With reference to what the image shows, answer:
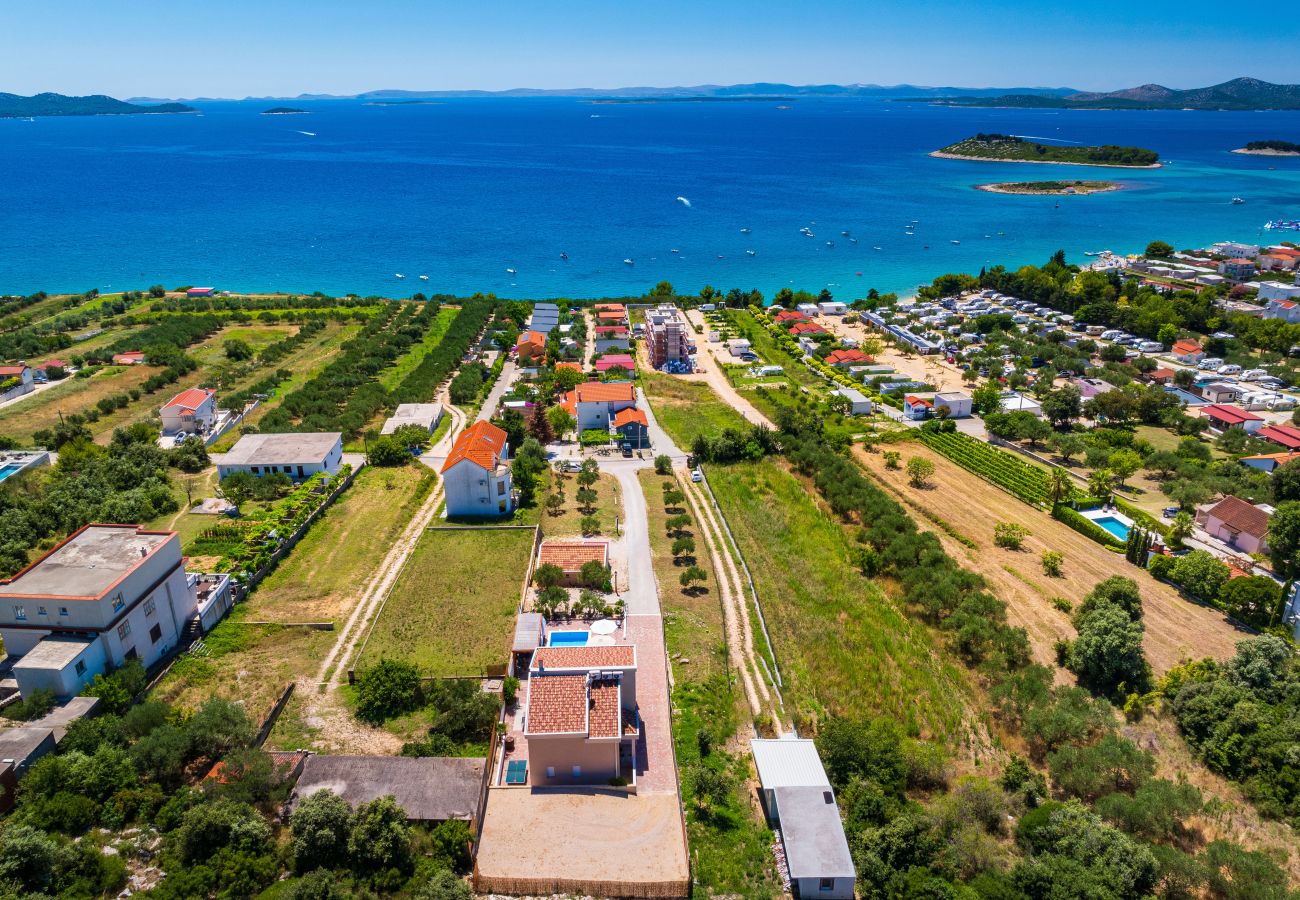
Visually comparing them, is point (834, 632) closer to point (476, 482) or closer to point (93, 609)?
point (476, 482)

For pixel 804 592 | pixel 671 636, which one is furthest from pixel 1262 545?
pixel 671 636

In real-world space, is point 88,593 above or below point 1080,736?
above

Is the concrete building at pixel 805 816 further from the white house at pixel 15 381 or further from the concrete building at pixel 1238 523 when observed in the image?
the white house at pixel 15 381

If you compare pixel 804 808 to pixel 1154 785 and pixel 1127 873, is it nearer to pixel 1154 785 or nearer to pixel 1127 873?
pixel 1127 873

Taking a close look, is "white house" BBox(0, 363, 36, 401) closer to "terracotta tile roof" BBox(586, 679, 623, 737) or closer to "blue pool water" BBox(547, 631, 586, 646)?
"blue pool water" BBox(547, 631, 586, 646)

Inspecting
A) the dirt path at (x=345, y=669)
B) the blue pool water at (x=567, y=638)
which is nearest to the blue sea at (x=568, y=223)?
the dirt path at (x=345, y=669)

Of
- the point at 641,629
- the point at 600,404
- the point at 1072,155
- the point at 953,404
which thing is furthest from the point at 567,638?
the point at 1072,155

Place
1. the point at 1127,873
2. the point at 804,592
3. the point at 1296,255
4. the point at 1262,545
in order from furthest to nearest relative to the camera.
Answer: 1. the point at 1296,255
2. the point at 1262,545
3. the point at 804,592
4. the point at 1127,873

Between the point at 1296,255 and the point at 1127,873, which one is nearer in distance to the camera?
the point at 1127,873
